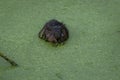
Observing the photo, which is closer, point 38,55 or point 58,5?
point 38,55

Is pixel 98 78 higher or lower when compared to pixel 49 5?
lower

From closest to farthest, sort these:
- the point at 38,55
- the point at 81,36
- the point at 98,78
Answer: the point at 98,78 → the point at 38,55 → the point at 81,36

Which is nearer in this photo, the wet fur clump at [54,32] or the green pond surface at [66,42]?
Result: the green pond surface at [66,42]

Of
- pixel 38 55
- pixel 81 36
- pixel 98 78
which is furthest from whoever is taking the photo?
pixel 81 36

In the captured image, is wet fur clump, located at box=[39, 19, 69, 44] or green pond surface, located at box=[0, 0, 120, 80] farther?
wet fur clump, located at box=[39, 19, 69, 44]

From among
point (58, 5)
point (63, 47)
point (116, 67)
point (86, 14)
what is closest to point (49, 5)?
point (58, 5)

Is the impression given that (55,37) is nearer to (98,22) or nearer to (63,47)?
(63,47)
